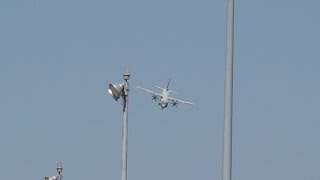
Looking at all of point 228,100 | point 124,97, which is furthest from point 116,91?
point 228,100

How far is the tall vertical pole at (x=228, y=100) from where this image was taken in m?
21.5

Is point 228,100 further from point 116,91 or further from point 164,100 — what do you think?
point 164,100

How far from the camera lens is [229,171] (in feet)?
70.5

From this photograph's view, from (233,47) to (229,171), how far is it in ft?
7.92

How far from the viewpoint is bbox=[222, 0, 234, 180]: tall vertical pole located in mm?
21531

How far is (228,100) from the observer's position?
856 inches

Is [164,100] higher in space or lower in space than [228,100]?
higher

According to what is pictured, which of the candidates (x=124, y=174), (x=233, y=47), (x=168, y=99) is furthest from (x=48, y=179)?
(x=233, y=47)

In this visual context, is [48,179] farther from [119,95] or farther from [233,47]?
[233,47]

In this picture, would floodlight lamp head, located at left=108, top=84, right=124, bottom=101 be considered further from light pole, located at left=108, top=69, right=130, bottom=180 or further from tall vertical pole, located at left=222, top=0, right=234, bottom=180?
tall vertical pole, located at left=222, top=0, right=234, bottom=180

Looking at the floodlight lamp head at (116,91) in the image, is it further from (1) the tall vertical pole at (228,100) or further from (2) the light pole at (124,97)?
(1) the tall vertical pole at (228,100)

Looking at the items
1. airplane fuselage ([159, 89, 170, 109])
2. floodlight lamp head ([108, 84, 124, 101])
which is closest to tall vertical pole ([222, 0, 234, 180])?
floodlight lamp head ([108, 84, 124, 101])

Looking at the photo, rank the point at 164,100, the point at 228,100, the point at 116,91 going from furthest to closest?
the point at 164,100 < the point at 116,91 < the point at 228,100

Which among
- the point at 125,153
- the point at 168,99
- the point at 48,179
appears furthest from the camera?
the point at 48,179
